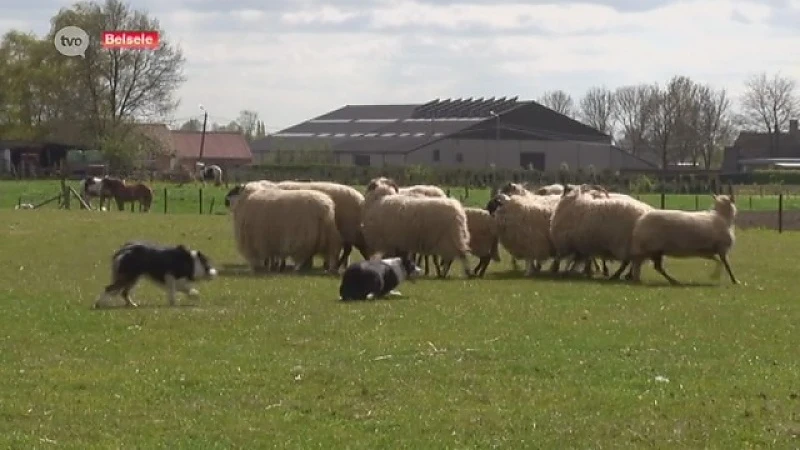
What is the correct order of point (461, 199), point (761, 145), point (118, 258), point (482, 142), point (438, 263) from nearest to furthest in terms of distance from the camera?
point (118, 258) → point (438, 263) → point (461, 199) → point (482, 142) → point (761, 145)

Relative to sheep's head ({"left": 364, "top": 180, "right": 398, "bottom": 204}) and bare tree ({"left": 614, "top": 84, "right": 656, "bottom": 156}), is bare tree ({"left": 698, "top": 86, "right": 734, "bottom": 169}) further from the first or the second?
sheep's head ({"left": 364, "top": 180, "right": 398, "bottom": 204})

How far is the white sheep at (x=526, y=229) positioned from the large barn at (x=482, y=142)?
74.3 metres

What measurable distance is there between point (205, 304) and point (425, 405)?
8136 millimetres

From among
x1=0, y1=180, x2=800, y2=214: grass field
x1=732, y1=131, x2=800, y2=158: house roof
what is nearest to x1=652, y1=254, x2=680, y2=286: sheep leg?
Result: x1=0, y1=180, x2=800, y2=214: grass field

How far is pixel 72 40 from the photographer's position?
81688 mm

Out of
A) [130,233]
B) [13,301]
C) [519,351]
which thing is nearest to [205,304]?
[13,301]

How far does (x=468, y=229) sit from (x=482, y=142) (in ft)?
269

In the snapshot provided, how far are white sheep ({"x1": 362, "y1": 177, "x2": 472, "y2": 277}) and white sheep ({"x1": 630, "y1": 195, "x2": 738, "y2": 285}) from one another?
3.05 m

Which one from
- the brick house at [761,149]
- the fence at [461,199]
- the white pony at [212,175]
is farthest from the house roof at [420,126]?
the fence at [461,199]

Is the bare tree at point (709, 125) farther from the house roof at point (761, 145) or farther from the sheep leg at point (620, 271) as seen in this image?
the sheep leg at point (620, 271)

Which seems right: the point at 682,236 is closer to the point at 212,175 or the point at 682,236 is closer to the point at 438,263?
the point at 438,263

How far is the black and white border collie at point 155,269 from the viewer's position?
18.2 metres

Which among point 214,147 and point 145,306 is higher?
point 214,147

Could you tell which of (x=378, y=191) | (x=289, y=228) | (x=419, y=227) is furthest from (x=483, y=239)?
(x=289, y=228)
